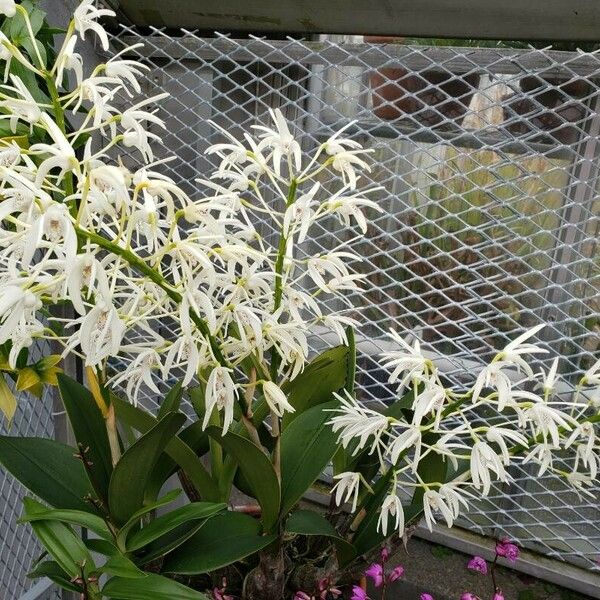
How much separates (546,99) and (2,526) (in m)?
1.35

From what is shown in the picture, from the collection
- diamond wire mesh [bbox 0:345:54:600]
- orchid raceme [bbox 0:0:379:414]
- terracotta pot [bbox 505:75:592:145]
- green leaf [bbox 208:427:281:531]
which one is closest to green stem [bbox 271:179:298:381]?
orchid raceme [bbox 0:0:379:414]

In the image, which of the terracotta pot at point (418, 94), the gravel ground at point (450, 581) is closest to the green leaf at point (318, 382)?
the terracotta pot at point (418, 94)

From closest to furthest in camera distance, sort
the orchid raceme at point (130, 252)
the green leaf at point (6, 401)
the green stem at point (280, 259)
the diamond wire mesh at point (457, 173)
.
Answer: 1. the orchid raceme at point (130, 252)
2. the green stem at point (280, 259)
3. the green leaf at point (6, 401)
4. the diamond wire mesh at point (457, 173)

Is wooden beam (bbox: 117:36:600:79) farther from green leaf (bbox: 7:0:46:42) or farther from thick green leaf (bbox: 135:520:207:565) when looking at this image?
thick green leaf (bbox: 135:520:207:565)

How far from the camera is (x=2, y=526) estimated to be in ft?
4.10

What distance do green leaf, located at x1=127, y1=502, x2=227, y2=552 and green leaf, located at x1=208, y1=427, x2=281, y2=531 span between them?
0.16ft

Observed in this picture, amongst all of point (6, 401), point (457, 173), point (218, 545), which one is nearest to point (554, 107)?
point (457, 173)

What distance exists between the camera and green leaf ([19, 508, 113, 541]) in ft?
2.31

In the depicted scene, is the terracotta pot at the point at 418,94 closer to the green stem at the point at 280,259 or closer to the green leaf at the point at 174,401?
the green stem at the point at 280,259

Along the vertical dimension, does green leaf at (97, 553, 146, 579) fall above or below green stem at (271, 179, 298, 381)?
below

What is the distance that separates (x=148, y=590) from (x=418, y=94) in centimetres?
90

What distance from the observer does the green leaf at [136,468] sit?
2.20 feet

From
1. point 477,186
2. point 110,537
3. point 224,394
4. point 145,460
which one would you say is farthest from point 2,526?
point 477,186

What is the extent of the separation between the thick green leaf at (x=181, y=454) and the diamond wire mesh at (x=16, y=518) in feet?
1.66
